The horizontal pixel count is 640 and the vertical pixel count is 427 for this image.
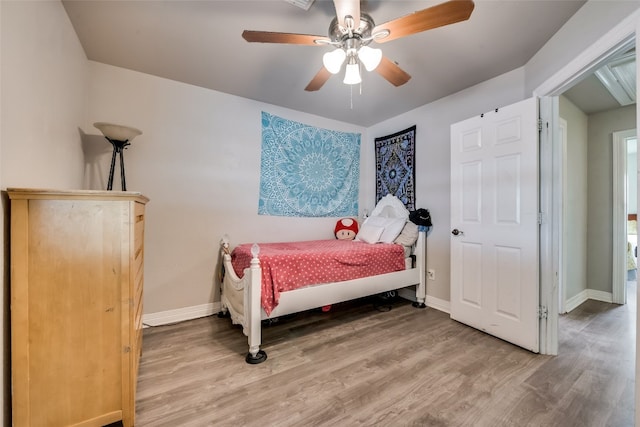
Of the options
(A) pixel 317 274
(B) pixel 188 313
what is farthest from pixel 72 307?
(B) pixel 188 313

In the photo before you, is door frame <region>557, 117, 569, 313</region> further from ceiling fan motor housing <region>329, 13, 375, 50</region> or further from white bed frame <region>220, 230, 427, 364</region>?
ceiling fan motor housing <region>329, 13, 375, 50</region>

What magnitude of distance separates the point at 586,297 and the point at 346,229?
313 centimetres

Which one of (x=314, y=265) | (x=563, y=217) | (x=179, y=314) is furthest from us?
(x=563, y=217)

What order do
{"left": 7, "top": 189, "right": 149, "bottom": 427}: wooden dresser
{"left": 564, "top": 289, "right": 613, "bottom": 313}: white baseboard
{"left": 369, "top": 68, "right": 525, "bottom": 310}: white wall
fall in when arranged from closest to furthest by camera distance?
{"left": 7, "top": 189, "right": 149, "bottom": 427}: wooden dresser
{"left": 369, "top": 68, "right": 525, "bottom": 310}: white wall
{"left": 564, "top": 289, "right": 613, "bottom": 313}: white baseboard

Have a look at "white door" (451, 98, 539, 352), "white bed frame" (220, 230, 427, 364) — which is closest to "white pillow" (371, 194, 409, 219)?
"white bed frame" (220, 230, 427, 364)

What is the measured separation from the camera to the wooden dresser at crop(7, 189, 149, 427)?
105 centimetres

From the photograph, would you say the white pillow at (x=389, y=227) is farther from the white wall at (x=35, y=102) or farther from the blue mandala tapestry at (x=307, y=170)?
the white wall at (x=35, y=102)

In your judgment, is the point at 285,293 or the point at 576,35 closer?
the point at 576,35

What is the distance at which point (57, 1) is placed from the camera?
62.3 inches

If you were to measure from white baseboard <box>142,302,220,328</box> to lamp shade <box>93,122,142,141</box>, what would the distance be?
1588mm

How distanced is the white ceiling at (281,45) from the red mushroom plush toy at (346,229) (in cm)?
159

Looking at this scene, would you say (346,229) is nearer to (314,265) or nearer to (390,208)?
(390,208)

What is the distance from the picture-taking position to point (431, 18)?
133 cm

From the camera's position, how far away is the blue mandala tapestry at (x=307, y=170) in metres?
3.12
